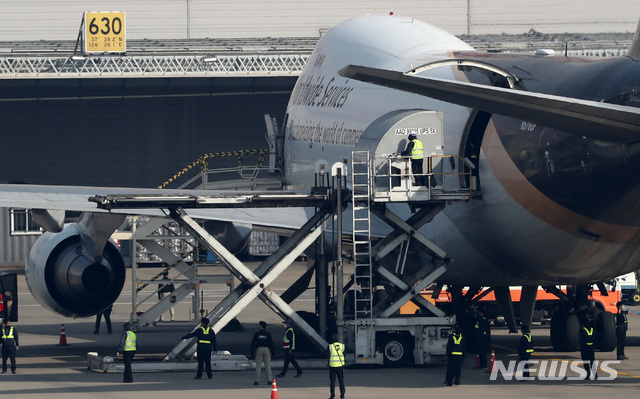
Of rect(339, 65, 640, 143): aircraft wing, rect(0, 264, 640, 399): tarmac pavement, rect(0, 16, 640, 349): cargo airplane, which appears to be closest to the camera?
rect(339, 65, 640, 143): aircraft wing

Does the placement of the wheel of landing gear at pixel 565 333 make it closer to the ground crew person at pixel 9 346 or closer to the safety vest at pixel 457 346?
the safety vest at pixel 457 346

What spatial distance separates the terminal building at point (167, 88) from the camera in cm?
6838

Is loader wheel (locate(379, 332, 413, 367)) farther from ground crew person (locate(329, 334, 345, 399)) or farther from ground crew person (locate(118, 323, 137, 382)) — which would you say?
ground crew person (locate(118, 323, 137, 382))

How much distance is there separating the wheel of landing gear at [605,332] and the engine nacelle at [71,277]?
472 inches

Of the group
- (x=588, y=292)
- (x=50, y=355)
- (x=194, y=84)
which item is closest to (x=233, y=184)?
(x=50, y=355)

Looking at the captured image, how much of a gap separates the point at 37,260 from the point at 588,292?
13.8m

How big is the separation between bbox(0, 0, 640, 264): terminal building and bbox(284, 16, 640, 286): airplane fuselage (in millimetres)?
42058

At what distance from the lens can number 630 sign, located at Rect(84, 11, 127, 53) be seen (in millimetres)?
63031

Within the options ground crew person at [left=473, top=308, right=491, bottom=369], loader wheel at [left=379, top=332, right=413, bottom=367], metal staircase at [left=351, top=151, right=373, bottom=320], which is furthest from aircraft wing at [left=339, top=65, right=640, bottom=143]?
ground crew person at [left=473, top=308, right=491, bottom=369]

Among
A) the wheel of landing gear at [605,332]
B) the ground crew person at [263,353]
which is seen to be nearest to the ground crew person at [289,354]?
the ground crew person at [263,353]

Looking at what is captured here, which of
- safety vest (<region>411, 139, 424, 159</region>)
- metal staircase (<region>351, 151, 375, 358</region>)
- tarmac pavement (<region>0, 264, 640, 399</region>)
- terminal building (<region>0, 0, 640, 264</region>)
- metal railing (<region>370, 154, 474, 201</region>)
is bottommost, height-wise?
tarmac pavement (<region>0, 264, 640, 399</region>)

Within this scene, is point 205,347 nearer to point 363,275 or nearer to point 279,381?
point 279,381

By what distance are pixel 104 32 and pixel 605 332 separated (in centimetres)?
4345

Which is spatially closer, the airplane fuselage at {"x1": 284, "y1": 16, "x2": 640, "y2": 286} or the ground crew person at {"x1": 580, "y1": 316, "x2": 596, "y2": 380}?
the airplane fuselage at {"x1": 284, "y1": 16, "x2": 640, "y2": 286}
